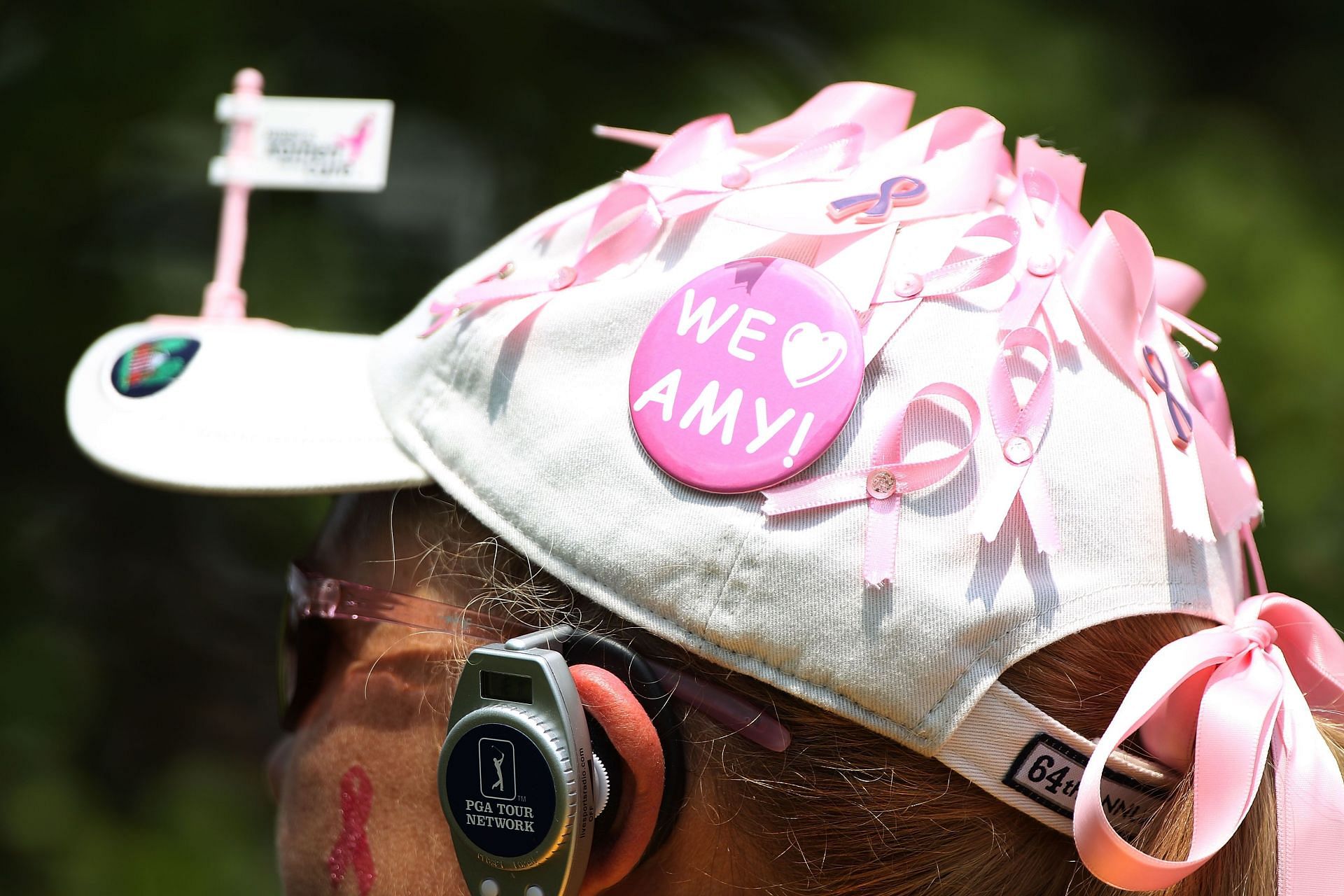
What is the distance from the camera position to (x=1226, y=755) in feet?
3.18

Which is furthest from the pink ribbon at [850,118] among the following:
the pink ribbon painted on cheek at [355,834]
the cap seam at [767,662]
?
the pink ribbon painted on cheek at [355,834]

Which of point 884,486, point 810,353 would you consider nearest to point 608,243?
point 810,353

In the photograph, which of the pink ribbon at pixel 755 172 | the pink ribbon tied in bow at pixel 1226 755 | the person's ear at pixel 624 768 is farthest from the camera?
the pink ribbon at pixel 755 172

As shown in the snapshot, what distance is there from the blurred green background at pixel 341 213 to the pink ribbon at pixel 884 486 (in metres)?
1.97

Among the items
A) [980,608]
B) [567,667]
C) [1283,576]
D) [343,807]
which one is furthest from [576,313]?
[1283,576]

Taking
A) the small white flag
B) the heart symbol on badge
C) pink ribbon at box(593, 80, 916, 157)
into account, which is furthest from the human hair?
the small white flag

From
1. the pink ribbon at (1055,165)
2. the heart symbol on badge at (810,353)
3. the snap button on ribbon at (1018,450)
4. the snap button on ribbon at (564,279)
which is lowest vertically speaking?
the snap button on ribbon at (564,279)

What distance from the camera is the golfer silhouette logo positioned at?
1.03 meters

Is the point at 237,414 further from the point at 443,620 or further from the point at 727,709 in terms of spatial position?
the point at 727,709

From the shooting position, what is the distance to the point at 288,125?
1.72m

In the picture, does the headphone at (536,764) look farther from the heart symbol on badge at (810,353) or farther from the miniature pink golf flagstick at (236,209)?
the miniature pink golf flagstick at (236,209)

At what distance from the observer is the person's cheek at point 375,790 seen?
1200 millimetres

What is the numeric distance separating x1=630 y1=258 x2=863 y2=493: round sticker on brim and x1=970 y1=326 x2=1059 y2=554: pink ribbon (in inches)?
4.7

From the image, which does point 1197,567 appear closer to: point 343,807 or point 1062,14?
point 343,807
